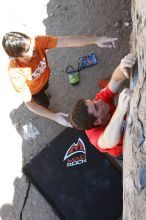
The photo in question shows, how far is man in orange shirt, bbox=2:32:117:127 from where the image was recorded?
3.81 metres

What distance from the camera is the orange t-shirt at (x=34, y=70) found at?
4.07 meters

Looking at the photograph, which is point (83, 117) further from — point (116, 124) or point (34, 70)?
point (34, 70)

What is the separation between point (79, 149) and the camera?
483cm

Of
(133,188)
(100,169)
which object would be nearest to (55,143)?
(100,169)

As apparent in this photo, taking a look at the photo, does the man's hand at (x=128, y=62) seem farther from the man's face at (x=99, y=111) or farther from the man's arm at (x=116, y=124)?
the man's face at (x=99, y=111)

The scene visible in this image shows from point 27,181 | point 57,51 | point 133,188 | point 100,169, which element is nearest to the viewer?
point 133,188

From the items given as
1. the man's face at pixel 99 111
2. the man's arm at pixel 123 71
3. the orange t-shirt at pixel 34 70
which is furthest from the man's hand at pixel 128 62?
the orange t-shirt at pixel 34 70

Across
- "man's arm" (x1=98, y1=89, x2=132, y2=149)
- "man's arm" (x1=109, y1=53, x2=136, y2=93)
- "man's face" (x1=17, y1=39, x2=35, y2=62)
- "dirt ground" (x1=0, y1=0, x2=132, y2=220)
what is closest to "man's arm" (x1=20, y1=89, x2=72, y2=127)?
"man's face" (x1=17, y1=39, x2=35, y2=62)

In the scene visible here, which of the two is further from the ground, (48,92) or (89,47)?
(89,47)

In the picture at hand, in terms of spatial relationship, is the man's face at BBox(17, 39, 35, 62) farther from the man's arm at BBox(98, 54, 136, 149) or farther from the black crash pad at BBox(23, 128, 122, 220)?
the black crash pad at BBox(23, 128, 122, 220)

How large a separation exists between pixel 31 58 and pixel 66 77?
1343 millimetres

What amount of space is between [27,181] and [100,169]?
0.98 m

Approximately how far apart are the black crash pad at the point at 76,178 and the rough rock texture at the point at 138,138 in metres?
1.69

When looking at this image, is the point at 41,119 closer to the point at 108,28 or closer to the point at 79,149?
the point at 79,149
